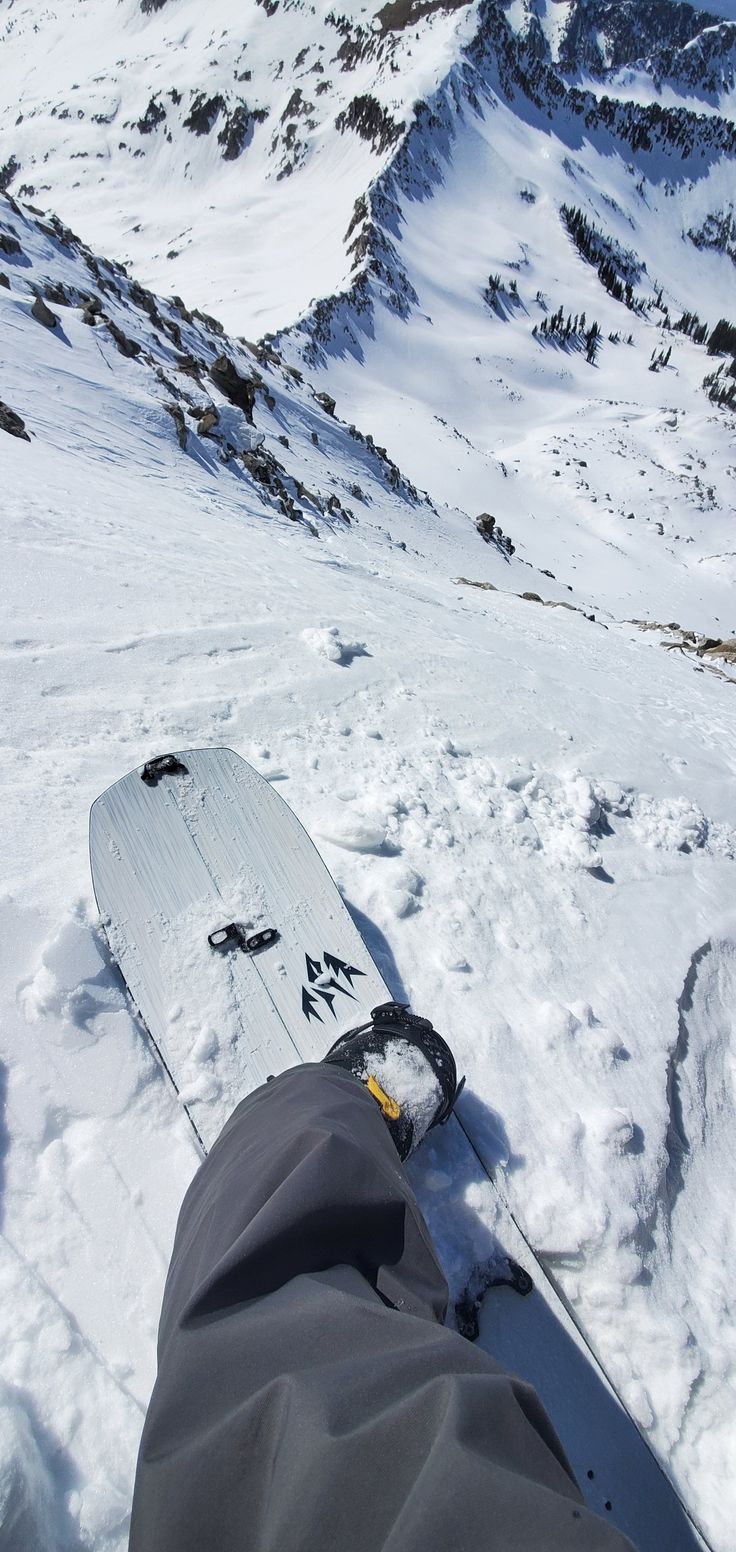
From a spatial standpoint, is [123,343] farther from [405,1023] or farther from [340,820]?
[405,1023]

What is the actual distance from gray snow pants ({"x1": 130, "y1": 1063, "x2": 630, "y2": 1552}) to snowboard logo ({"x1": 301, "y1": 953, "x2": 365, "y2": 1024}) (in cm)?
111

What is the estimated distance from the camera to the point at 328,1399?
4.01 ft

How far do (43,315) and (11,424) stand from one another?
7.48 m

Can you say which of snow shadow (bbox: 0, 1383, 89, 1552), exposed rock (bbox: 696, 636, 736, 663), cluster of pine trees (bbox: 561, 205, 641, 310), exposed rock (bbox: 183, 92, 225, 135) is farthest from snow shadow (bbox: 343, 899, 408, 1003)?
exposed rock (bbox: 183, 92, 225, 135)

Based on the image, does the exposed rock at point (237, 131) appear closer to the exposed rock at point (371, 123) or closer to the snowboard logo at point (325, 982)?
the exposed rock at point (371, 123)

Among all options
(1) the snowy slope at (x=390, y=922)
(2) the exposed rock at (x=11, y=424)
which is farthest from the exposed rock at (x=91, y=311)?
(1) the snowy slope at (x=390, y=922)

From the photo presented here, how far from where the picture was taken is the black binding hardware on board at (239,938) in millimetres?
3008

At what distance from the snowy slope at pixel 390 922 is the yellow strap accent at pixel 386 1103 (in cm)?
38

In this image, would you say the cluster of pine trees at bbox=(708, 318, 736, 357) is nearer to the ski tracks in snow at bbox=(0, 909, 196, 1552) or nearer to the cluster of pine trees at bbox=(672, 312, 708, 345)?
the cluster of pine trees at bbox=(672, 312, 708, 345)

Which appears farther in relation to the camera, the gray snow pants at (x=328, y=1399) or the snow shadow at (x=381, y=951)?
the snow shadow at (x=381, y=951)

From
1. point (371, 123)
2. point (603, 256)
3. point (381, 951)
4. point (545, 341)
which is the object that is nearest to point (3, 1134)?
point (381, 951)

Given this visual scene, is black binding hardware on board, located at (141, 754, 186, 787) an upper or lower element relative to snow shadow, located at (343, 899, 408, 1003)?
upper

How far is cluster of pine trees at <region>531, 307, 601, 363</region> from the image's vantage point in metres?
58.1

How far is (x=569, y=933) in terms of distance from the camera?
3605mm
